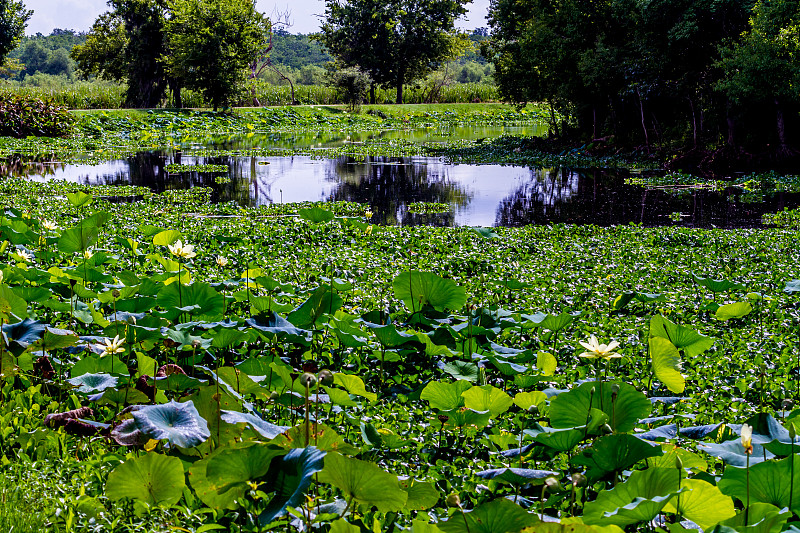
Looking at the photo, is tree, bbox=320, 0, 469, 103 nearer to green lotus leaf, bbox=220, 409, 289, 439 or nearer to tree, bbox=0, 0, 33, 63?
tree, bbox=0, 0, 33, 63

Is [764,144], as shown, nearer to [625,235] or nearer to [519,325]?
[625,235]

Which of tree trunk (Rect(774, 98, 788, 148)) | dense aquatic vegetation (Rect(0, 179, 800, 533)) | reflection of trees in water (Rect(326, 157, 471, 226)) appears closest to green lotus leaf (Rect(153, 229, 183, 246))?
dense aquatic vegetation (Rect(0, 179, 800, 533))

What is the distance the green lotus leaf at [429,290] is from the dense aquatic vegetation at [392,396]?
0.05 feet

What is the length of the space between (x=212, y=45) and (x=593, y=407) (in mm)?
32065

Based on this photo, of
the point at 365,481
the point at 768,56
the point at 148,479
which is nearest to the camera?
the point at 365,481

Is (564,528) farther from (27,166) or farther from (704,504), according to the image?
(27,166)

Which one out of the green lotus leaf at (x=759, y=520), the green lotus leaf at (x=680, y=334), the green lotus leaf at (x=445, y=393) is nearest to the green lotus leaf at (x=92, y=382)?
the green lotus leaf at (x=445, y=393)

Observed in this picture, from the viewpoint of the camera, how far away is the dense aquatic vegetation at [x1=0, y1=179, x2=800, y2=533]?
6.03ft

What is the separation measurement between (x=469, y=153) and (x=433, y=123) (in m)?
19.6

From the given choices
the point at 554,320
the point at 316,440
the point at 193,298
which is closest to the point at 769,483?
the point at 316,440

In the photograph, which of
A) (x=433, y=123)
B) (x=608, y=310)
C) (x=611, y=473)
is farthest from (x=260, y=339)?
(x=433, y=123)

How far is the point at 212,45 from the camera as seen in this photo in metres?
31.2

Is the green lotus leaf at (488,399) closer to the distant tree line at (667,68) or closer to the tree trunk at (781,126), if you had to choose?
the distant tree line at (667,68)

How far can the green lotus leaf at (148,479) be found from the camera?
187 centimetres
